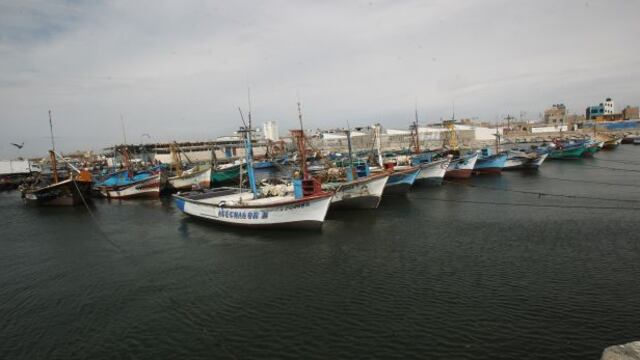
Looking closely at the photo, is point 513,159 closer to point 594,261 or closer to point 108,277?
point 594,261

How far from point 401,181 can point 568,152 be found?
148ft

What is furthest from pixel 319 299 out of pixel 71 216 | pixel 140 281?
pixel 71 216

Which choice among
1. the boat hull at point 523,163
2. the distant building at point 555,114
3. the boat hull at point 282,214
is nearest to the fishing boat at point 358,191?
the boat hull at point 282,214

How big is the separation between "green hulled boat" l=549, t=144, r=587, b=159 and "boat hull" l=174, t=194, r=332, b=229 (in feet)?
187

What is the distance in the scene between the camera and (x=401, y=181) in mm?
34125

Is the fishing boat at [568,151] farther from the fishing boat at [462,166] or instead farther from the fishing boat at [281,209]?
the fishing boat at [281,209]

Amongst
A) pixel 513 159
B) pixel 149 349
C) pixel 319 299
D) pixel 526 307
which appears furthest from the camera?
pixel 513 159

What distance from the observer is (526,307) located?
12.0m

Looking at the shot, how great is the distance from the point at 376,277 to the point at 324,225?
9.22m

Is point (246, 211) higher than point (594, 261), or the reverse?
point (246, 211)

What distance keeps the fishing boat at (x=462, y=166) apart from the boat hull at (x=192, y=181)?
30.7 metres

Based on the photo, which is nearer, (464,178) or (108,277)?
(108,277)

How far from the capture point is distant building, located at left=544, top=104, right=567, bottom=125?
5465 inches

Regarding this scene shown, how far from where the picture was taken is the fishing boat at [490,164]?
154 ft
